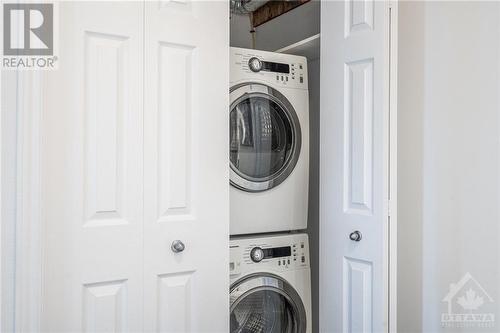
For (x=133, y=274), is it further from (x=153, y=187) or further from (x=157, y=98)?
(x=157, y=98)

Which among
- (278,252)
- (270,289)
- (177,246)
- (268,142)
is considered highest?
(268,142)

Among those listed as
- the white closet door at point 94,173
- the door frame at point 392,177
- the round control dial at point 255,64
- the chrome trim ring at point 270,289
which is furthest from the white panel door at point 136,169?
the door frame at point 392,177

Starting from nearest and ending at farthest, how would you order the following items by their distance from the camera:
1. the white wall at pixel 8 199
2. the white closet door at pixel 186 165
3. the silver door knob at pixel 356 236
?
1. the white wall at pixel 8 199
2. the white closet door at pixel 186 165
3. the silver door knob at pixel 356 236

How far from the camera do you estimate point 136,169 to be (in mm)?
1442

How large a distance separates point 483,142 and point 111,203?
1342mm

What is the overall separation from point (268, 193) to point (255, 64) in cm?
60

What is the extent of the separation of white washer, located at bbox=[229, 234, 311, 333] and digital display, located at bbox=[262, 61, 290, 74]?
786mm

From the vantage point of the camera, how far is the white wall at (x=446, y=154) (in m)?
1.55

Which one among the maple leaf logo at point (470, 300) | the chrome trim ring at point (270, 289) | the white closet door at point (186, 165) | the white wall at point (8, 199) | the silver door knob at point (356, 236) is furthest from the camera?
the chrome trim ring at point (270, 289)

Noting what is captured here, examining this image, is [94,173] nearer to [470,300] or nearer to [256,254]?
[256,254]

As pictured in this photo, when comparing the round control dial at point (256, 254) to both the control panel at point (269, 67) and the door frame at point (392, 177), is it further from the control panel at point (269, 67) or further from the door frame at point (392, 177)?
the control panel at point (269, 67)

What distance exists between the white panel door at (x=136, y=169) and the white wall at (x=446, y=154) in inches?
30.3

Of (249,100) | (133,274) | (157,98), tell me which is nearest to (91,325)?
(133,274)

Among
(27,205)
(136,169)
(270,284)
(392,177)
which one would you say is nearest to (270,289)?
(270,284)
